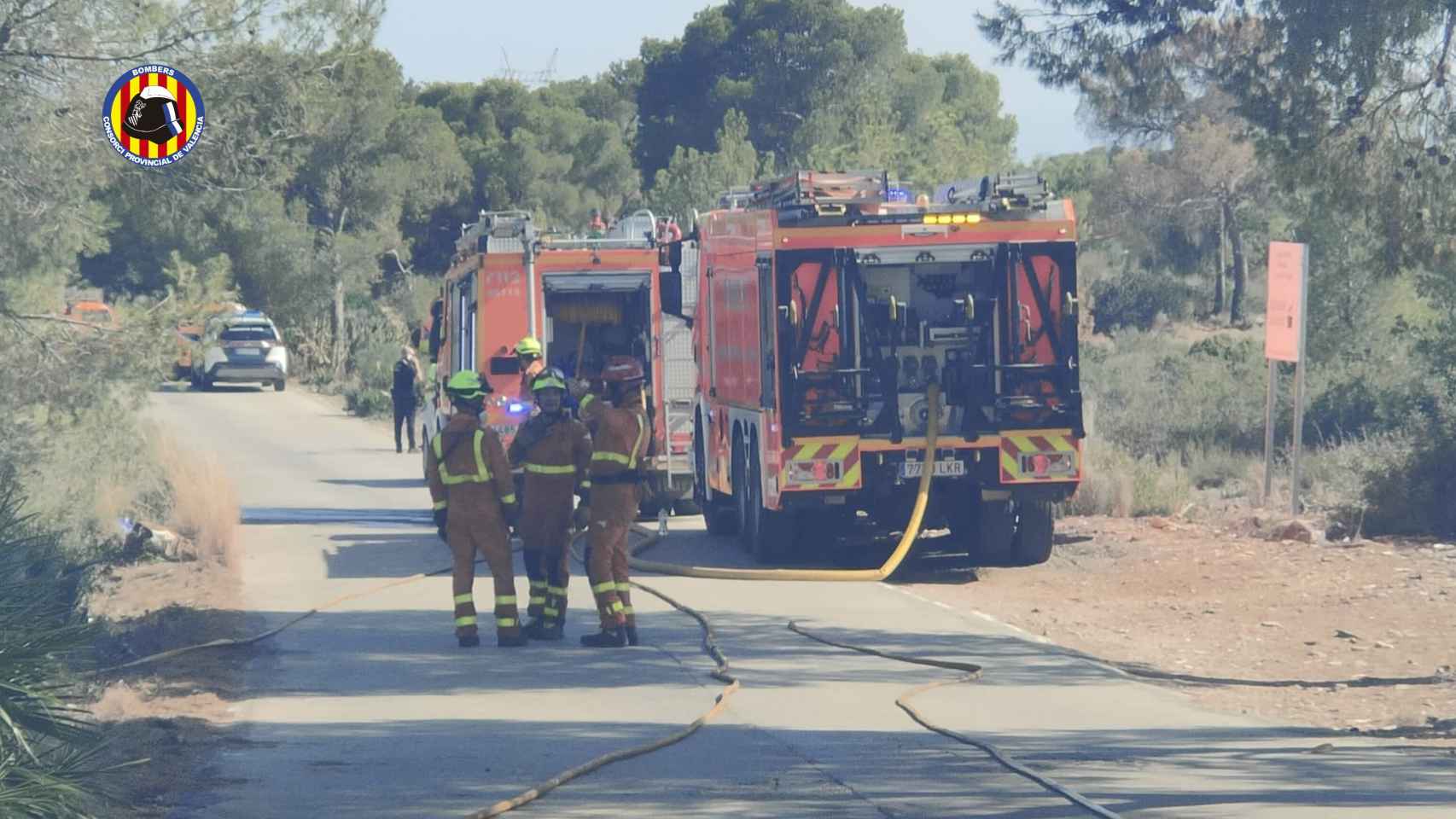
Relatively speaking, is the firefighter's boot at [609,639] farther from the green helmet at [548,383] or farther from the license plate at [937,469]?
the license plate at [937,469]

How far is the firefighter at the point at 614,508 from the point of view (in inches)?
482

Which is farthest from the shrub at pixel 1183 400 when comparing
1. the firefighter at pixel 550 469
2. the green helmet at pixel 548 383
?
the green helmet at pixel 548 383

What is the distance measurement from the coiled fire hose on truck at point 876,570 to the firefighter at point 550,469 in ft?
10.8

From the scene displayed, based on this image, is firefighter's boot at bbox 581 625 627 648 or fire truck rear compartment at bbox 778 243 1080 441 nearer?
firefighter's boot at bbox 581 625 627 648

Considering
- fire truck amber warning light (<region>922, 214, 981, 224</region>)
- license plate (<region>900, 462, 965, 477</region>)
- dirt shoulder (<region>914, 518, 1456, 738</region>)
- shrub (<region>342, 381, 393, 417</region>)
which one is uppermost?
fire truck amber warning light (<region>922, 214, 981, 224</region>)

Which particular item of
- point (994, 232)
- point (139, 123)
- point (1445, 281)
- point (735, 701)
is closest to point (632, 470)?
point (735, 701)

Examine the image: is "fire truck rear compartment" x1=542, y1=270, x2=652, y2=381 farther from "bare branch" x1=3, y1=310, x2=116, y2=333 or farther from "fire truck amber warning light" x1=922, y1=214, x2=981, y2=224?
"fire truck amber warning light" x1=922, y1=214, x2=981, y2=224

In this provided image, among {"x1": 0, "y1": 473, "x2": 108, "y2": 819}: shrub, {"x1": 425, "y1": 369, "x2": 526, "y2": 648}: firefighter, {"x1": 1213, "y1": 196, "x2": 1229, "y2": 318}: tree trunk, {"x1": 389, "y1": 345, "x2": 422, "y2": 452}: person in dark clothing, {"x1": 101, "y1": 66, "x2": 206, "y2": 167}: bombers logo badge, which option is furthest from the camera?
{"x1": 1213, "y1": 196, "x2": 1229, "y2": 318}: tree trunk

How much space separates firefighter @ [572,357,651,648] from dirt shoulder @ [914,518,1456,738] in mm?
2950

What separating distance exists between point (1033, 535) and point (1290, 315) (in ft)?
12.4

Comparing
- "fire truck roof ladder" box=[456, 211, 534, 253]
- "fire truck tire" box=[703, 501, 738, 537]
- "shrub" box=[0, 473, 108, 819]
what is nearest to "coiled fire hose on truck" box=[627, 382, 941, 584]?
"fire truck tire" box=[703, 501, 738, 537]

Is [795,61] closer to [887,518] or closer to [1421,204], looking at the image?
[887,518]

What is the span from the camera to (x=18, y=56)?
1578 centimetres

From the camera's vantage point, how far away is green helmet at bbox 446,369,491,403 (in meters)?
12.2
